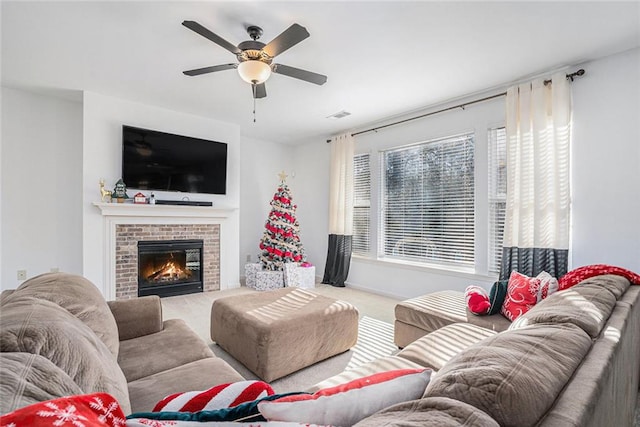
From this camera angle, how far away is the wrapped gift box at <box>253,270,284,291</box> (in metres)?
4.65

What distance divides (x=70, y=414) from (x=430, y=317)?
2.30 metres

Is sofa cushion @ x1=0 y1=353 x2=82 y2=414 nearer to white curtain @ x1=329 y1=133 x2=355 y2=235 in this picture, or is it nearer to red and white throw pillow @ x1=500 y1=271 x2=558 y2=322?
red and white throw pillow @ x1=500 y1=271 x2=558 y2=322

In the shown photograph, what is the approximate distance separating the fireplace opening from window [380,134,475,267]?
2.88 m

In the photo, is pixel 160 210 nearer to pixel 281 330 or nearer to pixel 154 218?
pixel 154 218

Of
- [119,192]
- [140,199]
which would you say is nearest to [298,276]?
[140,199]

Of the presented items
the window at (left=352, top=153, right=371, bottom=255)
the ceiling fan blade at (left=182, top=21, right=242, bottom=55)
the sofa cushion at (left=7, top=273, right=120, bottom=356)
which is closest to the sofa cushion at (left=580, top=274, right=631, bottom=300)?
the sofa cushion at (left=7, top=273, right=120, bottom=356)

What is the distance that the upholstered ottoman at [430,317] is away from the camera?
2082mm

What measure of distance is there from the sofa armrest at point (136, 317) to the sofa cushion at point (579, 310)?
6.38 feet

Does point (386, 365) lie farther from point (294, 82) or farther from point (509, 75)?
point (509, 75)

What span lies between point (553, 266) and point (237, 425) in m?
3.31

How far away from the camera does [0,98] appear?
11.5ft

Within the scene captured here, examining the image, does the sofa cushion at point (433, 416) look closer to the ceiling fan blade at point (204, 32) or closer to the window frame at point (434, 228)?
the ceiling fan blade at point (204, 32)

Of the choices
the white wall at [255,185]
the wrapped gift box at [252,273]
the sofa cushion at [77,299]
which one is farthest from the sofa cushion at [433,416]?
the white wall at [255,185]

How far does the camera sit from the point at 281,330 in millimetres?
2002
